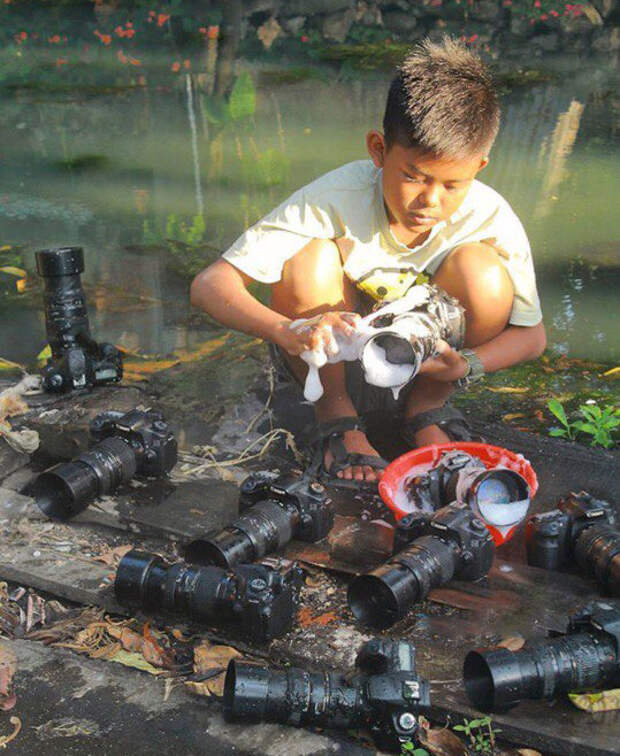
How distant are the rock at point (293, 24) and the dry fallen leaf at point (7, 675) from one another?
37.1ft

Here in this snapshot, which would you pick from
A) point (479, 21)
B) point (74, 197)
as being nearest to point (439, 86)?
point (74, 197)

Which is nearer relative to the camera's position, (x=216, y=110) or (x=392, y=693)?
(x=392, y=693)

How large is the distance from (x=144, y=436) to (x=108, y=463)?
0.15 metres

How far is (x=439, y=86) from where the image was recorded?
273 centimetres

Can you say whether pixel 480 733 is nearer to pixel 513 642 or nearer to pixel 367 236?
pixel 513 642

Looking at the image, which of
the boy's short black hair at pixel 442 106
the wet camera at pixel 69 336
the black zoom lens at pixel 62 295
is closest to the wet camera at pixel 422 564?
the boy's short black hair at pixel 442 106

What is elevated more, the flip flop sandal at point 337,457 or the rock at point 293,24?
the rock at point 293,24

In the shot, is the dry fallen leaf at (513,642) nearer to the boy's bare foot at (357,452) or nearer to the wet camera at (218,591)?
the wet camera at (218,591)

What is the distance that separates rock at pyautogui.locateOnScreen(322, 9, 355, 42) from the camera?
12.3 meters

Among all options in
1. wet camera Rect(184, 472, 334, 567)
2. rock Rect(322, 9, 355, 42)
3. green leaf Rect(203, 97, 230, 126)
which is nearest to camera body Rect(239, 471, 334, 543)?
wet camera Rect(184, 472, 334, 567)

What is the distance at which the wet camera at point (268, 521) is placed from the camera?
236 centimetres

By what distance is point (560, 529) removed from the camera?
8.03 ft

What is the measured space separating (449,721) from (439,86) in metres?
1.72

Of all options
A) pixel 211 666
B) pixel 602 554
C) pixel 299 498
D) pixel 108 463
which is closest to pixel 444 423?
pixel 299 498
